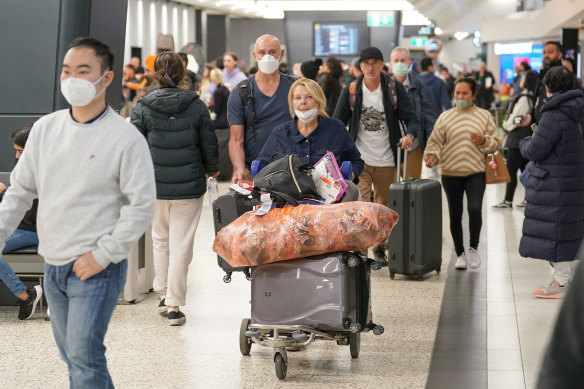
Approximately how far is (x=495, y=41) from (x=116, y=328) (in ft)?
101

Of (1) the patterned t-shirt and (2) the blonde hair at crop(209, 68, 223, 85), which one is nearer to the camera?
(1) the patterned t-shirt

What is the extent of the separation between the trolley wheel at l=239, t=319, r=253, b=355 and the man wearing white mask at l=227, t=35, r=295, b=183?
4.08 feet

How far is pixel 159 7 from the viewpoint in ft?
113

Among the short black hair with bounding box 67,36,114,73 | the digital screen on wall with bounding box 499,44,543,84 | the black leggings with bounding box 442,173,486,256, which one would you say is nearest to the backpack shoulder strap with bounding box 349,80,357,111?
the black leggings with bounding box 442,173,486,256

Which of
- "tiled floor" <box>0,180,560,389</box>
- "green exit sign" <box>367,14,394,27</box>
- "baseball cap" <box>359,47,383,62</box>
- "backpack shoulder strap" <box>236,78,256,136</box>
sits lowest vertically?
"tiled floor" <box>0,180,560,389</box>

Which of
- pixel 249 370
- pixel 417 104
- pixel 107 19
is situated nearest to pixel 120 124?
pixel 249 370

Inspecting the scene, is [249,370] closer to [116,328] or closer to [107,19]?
[116,328]

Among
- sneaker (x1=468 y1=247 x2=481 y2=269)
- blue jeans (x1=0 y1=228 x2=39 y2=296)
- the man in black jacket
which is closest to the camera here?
blue jeans (x1=0 y1=228 x2=39 y2=296)

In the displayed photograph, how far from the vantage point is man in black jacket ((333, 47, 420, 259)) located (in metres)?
7.13

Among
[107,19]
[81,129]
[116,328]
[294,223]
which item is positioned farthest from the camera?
[107,19]

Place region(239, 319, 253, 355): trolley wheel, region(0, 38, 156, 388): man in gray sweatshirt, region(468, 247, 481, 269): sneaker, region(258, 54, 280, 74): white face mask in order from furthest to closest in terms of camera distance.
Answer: region(468, 247, 481, 269): sneaker
region(258, 54, 280, 74): white face mask
region(239, 319, 253, 355): trolley wheel
region(0, 38, 156, 388): man in gray sweatshirt

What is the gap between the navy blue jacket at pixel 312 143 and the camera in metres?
5.17

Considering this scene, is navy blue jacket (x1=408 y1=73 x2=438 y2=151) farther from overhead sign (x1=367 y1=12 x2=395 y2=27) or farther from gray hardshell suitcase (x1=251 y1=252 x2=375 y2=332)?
overhead sign (x1=367 y1=12 x2=395 y2=27)

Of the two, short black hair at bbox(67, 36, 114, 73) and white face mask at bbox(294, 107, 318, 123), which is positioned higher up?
short black hair at bbox(67, 36, 114, 73)
